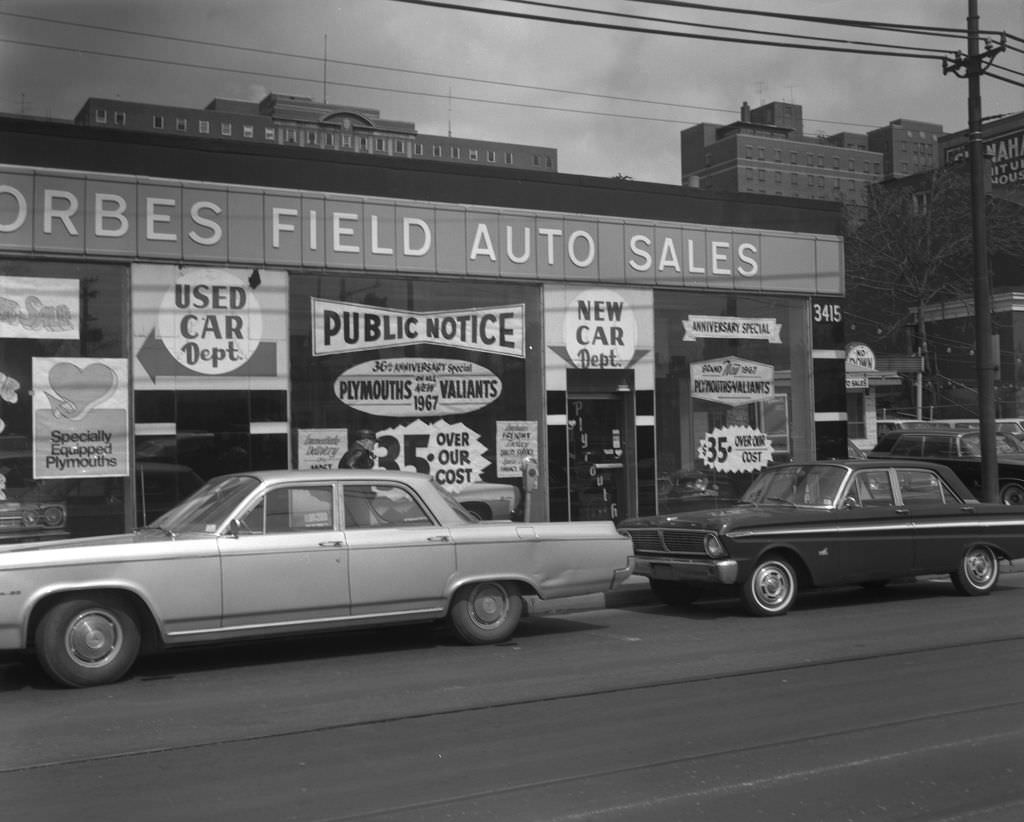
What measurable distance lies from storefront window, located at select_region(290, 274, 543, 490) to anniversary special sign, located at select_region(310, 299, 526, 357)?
0.05ft

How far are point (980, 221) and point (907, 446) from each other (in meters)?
10.7

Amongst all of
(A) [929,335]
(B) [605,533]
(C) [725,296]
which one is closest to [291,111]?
(A) [929,335]

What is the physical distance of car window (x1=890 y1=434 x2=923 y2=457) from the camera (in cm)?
2562

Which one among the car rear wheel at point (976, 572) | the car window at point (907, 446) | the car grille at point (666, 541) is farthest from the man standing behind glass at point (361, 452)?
the car window at point (907, 446)

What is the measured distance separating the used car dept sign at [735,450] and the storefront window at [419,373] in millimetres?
3026

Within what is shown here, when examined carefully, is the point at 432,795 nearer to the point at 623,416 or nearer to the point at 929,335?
the point at 623,416

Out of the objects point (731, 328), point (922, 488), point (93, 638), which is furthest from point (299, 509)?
point (731, 328)

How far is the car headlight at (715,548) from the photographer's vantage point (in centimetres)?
1073

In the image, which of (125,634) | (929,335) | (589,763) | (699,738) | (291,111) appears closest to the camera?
(589,763)

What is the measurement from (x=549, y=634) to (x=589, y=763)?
14.5 ft

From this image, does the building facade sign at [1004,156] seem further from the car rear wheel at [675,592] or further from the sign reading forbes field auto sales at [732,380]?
the car rear wheel at [675,592]

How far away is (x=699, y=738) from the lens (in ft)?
20.9

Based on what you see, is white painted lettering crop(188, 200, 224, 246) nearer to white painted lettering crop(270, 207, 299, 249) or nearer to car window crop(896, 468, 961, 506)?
white painted lettering crop(270, 207, 299, 249)

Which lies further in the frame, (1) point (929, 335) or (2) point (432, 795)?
(1) point (929, 335)
